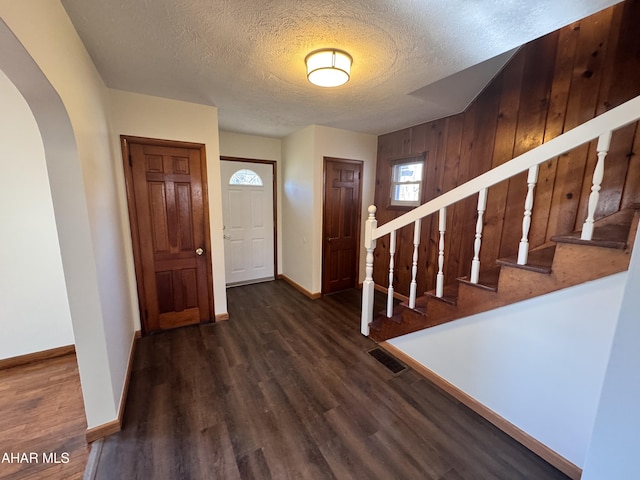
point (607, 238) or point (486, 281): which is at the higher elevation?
point (607, 238)

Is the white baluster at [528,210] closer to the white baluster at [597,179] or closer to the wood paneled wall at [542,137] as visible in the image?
the white baluster at [597,179]

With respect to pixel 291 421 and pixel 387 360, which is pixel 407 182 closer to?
pixel 387 360

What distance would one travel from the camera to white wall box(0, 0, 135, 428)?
101cm

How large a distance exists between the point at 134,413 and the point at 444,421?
2.09 m

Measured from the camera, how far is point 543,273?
1.44 meters

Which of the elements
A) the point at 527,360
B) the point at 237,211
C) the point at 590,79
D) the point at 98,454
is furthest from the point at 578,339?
the point at 237,211

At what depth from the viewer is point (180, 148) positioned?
260 centimetres

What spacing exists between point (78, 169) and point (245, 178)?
2.76m

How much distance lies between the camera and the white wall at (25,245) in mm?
1993

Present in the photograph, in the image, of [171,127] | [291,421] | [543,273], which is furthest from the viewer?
[171,127]

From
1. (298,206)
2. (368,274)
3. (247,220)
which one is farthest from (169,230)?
(368,274)

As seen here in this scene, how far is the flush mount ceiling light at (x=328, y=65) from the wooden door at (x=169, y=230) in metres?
1.54

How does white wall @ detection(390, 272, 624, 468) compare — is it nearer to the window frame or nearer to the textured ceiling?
the textured ceiling

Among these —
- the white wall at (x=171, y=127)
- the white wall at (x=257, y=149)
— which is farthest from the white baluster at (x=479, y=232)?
the white wall at (x=257, y=149)
